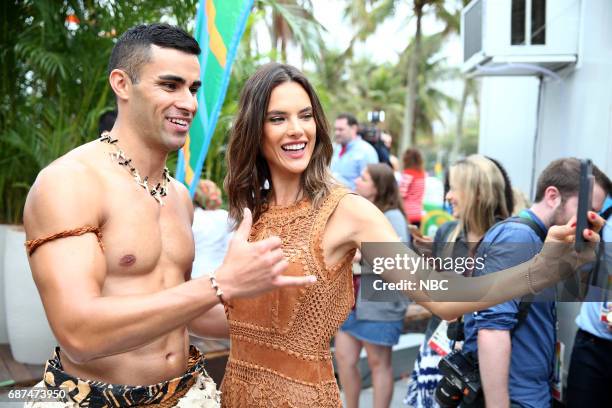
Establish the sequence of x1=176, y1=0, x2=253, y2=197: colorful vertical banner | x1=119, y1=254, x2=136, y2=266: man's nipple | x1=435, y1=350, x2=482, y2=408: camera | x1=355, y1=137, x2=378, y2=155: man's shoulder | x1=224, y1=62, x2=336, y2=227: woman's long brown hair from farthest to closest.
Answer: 1. x1=355, y1=137, x2=378, y2=155: man's shoulder
2. x1=176, y1=0, x2=253, y2=197: colorful vertical banner
3. x1=435, y1=350, x2=482, y2=408: camera
4. x1=224, y1=62, x2=336, y2=227: woman's long brown hair
5. x1=119, y1=254, x2=136, y2=266: man's nipple

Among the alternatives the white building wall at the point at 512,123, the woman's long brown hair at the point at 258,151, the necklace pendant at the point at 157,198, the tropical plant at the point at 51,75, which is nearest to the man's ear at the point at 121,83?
the necklace pendant at the point at 157,198

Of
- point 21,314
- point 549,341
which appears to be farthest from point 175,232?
point 21,314

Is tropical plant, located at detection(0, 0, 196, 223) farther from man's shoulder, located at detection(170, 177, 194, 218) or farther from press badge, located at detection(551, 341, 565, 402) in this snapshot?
press badge, located at detection(551, 341, 565, 402)

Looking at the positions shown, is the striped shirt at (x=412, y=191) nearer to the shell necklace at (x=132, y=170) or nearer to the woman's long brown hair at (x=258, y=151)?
the woman's long brown hair at (x=258, y=151)

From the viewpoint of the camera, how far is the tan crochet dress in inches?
77.5

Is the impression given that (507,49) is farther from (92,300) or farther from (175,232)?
(92,300)

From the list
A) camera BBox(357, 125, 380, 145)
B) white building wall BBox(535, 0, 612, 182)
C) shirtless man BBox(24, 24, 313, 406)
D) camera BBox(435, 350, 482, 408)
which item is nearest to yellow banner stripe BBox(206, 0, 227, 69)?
shirtless man BBox(24, 24, 313, 406)

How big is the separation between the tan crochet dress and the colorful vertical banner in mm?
1529

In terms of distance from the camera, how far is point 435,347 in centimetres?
341

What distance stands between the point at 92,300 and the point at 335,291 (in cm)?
85

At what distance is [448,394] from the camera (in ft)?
9.57

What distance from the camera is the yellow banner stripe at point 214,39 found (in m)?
3.40

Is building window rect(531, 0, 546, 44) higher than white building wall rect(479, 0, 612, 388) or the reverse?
higher

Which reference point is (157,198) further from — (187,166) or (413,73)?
(413,73)
